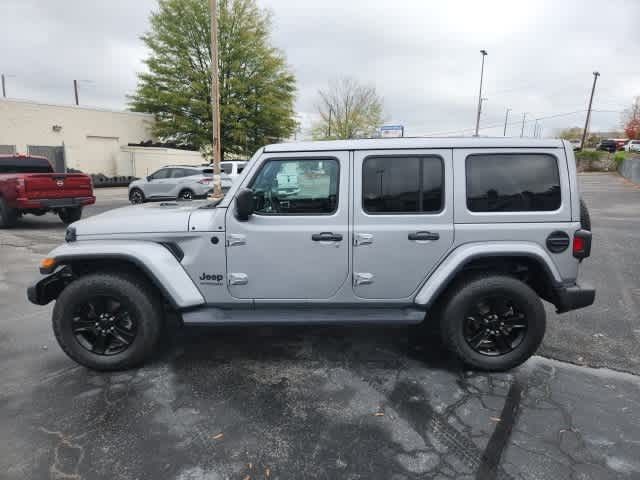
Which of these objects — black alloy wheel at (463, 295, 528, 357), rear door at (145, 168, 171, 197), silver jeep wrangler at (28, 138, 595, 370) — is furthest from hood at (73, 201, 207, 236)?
rear door at (145, 168, 171, 197)

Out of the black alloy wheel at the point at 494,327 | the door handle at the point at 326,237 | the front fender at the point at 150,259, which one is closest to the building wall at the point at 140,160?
the front fender at the point at 150,259

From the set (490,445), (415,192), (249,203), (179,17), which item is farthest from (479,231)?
(179,17)

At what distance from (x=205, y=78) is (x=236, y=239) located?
28.0 metres

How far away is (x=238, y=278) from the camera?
130 inches

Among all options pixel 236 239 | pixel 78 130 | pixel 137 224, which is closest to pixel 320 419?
pixel 236 239

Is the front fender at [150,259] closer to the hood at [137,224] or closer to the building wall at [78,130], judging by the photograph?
the hood at [137,224]

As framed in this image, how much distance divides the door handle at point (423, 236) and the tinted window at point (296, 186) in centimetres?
70

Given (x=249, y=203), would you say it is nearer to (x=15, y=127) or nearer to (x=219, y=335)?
(x=219, y=335)

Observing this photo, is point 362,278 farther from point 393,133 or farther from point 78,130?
point 78,130

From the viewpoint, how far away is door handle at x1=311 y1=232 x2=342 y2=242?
10.6 ft

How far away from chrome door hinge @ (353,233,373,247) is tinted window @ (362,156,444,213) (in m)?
0.21

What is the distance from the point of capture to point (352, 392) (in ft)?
10.2

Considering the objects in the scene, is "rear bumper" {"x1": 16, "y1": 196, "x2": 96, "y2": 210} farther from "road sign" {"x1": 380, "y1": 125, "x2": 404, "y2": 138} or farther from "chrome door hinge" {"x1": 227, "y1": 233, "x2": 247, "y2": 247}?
"chrome door hinge" {"x1": 227, "y1": 233, "x2": 247, "y2": 247}

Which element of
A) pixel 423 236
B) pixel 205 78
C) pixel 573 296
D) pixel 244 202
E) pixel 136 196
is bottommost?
pixel 573 296
